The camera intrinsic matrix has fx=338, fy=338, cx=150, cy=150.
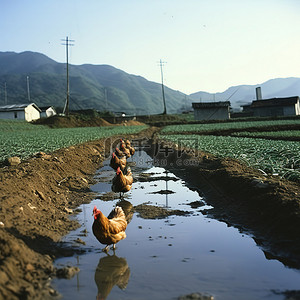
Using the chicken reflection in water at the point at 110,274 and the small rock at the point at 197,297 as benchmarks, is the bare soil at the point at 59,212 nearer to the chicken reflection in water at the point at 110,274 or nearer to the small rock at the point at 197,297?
the chicken reflection in water at the point at 110,274

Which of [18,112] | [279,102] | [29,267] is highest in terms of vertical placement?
[18,112]

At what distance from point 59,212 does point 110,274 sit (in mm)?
3373

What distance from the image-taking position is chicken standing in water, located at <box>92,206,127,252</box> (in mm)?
5449

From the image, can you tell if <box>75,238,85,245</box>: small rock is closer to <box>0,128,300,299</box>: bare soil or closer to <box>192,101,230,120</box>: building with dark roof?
<box>0,128,300,299</box>: bare soil

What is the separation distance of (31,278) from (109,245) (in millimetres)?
1852

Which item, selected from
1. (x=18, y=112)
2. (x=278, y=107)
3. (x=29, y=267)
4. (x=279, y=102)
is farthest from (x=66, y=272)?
(x=18, y=112)

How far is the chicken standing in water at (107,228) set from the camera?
5449 millimetres

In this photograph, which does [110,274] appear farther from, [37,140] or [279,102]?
[279,102]

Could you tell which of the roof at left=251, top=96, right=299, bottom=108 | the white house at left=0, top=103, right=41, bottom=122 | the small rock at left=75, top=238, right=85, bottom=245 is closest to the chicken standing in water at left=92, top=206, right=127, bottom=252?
the small rock at left=75, top=238, right=85, bottom=245

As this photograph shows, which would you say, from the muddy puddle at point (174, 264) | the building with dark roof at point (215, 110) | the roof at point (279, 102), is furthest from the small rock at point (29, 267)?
the building with dark roof at point (215, 110)

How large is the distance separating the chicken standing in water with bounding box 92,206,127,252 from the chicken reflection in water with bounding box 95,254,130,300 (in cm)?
29

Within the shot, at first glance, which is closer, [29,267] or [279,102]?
[29,267]

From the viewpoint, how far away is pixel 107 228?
18.2 ft

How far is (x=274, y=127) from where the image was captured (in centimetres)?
3897
